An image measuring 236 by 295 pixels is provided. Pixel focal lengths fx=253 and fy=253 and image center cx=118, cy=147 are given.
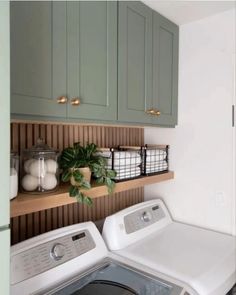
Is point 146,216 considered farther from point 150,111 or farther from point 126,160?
point 150,111

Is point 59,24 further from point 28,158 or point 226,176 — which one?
point 226,176

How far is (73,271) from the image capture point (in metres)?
1.12

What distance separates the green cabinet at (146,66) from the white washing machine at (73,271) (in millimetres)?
670

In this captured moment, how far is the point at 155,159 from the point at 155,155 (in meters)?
0.03

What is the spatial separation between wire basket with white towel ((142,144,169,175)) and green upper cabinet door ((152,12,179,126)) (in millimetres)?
181

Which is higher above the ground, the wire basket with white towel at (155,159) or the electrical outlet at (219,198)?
the wire basket with white towel at (155,159)

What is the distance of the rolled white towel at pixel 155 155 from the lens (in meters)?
1.62

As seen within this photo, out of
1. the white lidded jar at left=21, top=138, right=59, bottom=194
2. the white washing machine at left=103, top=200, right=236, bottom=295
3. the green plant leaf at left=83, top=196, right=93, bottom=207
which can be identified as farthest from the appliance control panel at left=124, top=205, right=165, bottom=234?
the white lidded jar at left=21, top=138, right=59, bottom=194

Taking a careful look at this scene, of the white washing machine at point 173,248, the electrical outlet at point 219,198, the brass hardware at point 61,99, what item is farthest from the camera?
the electrical outlet at point 219,198

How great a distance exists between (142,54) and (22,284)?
127cm

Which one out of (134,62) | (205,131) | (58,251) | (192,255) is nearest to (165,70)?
(134,62)

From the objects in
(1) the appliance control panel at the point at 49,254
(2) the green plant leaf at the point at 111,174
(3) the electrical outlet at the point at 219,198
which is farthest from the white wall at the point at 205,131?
(1) the appliance control panel at the point at 49,254

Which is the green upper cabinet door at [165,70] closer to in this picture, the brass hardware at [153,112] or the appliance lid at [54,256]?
the brass hardware at [153,112]

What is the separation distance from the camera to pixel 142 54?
4.80 feet
